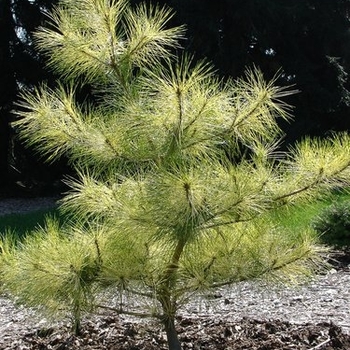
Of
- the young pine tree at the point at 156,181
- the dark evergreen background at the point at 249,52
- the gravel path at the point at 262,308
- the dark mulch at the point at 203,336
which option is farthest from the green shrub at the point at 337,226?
the dark evergreen background at the point at 249,52

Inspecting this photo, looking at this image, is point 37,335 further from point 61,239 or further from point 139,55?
point 139,55

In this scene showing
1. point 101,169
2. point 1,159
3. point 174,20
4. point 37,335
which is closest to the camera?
point 101,169

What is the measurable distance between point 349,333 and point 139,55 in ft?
6.81

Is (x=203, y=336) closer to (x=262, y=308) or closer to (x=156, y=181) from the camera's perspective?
(x=262, y=308)

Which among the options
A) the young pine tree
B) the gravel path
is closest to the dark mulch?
the gravel path

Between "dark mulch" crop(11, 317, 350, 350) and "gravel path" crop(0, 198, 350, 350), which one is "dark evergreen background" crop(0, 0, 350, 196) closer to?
"gravel path" crop(0, 198, 350, 350)

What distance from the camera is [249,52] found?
1462 centimetres

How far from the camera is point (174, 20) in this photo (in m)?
14.2

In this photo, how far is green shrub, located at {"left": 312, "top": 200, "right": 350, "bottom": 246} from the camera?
6.77 metres

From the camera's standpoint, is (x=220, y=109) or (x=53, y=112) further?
(x=53, y=112)

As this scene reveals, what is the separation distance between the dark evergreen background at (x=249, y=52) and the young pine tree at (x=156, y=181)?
411 inches

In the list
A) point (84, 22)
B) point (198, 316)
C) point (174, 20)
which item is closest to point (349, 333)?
point (198, 316)

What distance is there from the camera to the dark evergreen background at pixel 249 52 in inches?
544

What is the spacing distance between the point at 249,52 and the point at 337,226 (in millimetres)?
8478
